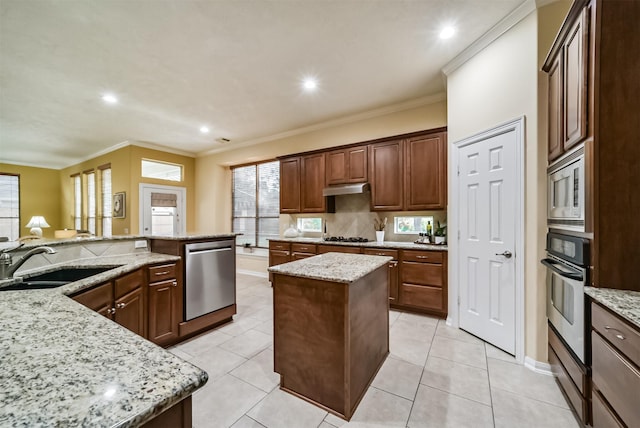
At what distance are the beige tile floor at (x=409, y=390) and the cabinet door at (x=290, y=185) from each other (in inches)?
98.3

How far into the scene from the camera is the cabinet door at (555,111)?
186cm

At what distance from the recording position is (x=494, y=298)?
2518mm

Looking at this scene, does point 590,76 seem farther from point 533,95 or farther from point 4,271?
point 4,271

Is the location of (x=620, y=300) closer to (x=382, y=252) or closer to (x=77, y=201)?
(x=382, y=252)

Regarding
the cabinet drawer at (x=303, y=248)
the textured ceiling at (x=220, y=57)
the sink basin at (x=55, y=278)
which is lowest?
the cabinet drawer at (x=303, y=248)

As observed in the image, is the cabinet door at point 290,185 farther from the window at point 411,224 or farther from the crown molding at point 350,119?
the window at point 411,224

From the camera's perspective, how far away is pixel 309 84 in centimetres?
339

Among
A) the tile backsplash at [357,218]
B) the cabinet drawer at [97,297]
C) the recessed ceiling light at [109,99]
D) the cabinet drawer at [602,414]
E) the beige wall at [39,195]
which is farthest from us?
the beige wall at [39,195]

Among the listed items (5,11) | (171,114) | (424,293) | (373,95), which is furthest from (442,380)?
(171,114)

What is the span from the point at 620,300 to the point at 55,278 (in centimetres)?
368

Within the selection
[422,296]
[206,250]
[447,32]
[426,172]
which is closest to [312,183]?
[426,172]

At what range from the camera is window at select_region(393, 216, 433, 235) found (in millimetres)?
3842

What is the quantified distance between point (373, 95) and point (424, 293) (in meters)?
2.81

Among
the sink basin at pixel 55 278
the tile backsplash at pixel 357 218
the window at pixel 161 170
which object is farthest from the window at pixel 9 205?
the tile backsplash at pixel 357 218
